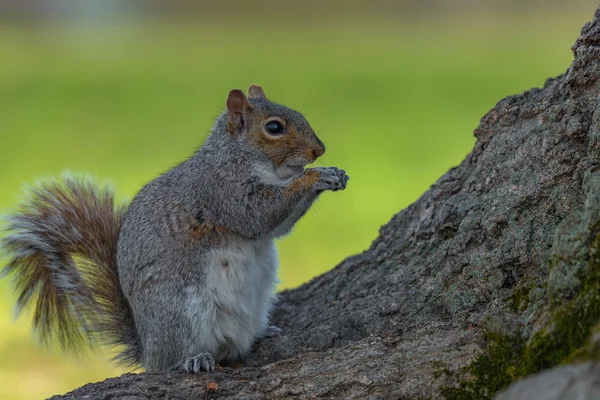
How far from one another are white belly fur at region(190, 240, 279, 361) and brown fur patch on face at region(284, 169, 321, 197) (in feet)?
0.52

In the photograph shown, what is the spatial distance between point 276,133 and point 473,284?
0.68 m

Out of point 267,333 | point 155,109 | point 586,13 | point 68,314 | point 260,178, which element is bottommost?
point 267,333

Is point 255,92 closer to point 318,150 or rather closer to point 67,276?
point 318,150

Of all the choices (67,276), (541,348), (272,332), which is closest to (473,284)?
(541,348)

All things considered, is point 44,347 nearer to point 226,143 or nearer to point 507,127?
point 226,143

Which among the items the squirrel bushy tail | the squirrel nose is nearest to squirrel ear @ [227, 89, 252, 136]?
the squirrel nose

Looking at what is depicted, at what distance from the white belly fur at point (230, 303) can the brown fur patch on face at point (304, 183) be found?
16 cm

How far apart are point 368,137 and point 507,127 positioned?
536cm

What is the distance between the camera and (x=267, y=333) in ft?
6.82

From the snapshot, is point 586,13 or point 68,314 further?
point 586,13

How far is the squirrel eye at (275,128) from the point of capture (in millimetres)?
2064

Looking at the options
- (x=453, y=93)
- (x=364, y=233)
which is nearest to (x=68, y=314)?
(x=364, y=233)

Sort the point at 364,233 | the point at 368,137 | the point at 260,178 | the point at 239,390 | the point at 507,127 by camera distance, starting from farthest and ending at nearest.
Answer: the point at 368,137 < the point at 364,233 < the point at 260,178 < the point at 507,127 < the point at 239,390

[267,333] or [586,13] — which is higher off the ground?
[586,13]
